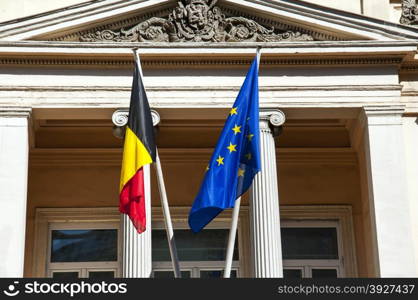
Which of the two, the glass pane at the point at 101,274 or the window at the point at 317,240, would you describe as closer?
the glass pane at the point at 101,274

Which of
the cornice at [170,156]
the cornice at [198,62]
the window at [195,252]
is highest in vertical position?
the cornice at [198,62]

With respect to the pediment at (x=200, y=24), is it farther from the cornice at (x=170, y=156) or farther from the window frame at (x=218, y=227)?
the window frame at (x=218, y=227)

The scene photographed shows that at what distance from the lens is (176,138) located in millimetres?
20016

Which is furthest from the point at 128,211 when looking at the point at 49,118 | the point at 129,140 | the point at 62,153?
the point at 62,153

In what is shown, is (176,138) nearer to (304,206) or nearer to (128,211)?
(304,206)

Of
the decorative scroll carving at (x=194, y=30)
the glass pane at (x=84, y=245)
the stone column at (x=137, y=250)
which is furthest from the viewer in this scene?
the glass pane at (x=84, y=245)

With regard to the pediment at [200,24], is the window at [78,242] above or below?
below

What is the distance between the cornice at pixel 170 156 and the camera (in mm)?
19859

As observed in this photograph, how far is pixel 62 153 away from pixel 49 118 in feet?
6.35

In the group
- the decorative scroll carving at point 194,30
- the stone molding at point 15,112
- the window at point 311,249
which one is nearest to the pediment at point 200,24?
the decorative scroll carving at point 194,30

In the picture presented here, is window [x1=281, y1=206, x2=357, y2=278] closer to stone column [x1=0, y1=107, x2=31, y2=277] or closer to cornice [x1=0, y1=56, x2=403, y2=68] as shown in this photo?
cornice [x1=0, y1=56, x2=403, y2=68]

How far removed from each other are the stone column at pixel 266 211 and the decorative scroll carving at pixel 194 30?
4.08 ft

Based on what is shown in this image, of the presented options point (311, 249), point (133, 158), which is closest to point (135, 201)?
point (133, 158)

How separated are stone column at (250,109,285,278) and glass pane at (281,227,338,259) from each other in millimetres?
2746
